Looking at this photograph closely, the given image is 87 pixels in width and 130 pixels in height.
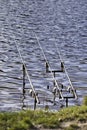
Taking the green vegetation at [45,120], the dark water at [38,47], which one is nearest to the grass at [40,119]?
the green vegetation at [45,120]

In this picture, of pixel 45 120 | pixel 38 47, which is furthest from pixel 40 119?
pixel 38 47

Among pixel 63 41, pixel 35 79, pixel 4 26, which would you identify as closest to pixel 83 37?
pixel 63 41

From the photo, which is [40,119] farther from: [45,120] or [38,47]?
[38,47]

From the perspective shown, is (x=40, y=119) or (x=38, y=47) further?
(x=38, y=47)

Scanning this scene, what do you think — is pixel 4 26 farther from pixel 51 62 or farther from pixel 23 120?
pixel 23 120

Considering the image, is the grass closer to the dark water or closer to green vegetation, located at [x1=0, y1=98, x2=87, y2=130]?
green vegetation, located at [x1=0, y1=98, x2=87, y2=130]

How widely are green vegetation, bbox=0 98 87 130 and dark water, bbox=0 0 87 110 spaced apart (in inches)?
247

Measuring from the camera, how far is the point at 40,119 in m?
10.6

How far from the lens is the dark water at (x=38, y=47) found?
21.5 m

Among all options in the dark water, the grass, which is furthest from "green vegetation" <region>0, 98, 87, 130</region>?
the dark water

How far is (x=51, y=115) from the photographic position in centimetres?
1122

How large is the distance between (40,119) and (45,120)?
0.14 m

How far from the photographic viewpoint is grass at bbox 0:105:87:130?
10.1 m

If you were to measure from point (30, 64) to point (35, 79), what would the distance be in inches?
149
